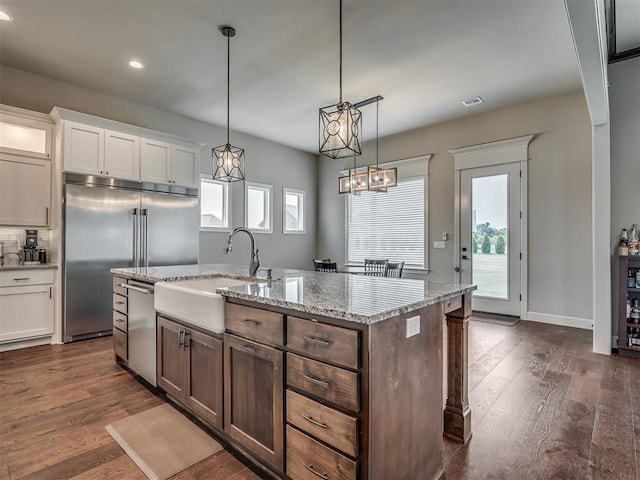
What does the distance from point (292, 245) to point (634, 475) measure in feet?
19.0

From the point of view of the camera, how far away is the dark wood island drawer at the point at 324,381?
1285 millimetres

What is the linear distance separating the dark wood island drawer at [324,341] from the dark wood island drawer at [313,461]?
0.36m

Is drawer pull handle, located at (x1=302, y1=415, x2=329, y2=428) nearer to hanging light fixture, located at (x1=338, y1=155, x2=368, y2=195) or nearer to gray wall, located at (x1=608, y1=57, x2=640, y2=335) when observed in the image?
hanging light fixture, located at (x1=338, y1=155, x2=368, y2=195)

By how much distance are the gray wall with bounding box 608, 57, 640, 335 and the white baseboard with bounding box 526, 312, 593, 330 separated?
0.75 meters

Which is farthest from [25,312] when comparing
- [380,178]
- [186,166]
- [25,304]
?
[380,178]

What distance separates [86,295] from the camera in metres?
3.94

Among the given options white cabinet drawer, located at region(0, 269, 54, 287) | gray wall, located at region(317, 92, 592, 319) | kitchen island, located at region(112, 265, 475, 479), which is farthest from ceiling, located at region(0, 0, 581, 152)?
kitchen island, located at region(112, 265, 475, 479)

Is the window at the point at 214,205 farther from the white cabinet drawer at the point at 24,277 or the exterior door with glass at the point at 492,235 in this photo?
the exterior door with glass at the point at 492,235

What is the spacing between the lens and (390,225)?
643cm

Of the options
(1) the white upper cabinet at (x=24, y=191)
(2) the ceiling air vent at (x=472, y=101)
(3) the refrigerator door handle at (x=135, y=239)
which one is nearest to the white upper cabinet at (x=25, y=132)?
(1) the white upper cabinet at (x=24, y=191)

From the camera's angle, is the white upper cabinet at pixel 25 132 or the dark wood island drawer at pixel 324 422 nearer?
the dark wood island drawer at pixel 324 422

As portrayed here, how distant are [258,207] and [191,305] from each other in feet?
14.9

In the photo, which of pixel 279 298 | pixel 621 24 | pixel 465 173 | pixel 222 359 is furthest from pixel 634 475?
pixel 465 173

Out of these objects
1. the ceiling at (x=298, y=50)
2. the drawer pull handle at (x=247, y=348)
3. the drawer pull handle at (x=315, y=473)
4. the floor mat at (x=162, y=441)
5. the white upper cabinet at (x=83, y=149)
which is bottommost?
the floor mat at (x=162, y=441)
